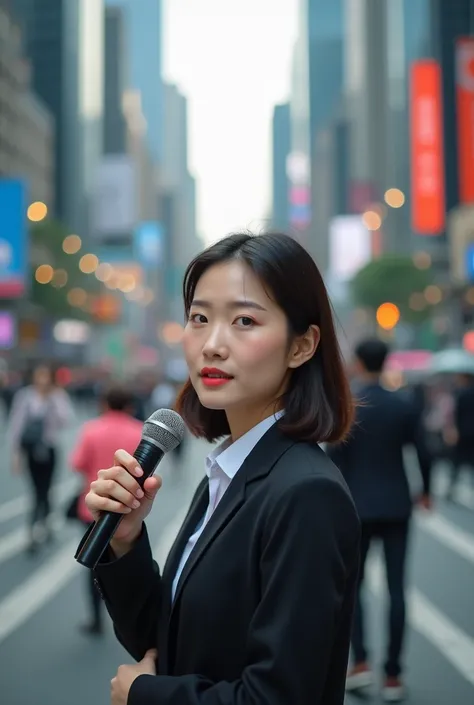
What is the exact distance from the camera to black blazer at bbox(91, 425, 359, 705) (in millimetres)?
1914

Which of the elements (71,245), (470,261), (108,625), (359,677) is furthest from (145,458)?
(71,245)

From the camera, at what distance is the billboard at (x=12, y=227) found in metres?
31.2

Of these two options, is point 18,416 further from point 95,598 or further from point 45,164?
point 45,164

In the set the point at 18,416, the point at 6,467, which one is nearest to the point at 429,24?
the point at 6,467

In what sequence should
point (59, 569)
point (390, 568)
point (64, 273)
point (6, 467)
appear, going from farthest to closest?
point (64, 273), point (6, 467), point (59, 569), point (390, 568)

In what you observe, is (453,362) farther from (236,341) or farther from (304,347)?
(236,341)

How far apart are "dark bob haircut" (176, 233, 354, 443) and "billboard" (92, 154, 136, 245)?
5600cm

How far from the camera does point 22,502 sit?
54.0 ft

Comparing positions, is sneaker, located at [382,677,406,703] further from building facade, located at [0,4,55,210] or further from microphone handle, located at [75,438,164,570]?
building facade, located at [0,4,55,210]

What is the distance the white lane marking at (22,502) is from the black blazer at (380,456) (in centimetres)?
921

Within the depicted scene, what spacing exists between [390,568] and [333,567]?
13.8ft

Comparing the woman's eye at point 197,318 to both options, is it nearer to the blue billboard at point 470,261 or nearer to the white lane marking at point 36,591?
the white lane marking at point 36,591

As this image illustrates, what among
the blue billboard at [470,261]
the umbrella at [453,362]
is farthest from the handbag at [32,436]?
the blue billboard at [470,261]

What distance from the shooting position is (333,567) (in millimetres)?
1945
